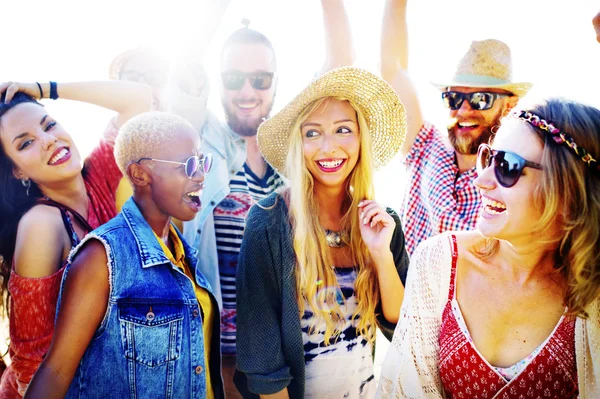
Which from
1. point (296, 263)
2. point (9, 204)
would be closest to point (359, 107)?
point (296, 263)

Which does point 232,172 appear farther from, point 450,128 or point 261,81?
point 450,128

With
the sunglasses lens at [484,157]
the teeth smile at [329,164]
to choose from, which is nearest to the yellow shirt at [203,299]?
the teeth smile at [329,164]

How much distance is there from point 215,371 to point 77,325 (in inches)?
33.1

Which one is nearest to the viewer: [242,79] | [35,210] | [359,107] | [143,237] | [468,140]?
[143,237]

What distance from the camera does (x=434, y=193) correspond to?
12.2 ft

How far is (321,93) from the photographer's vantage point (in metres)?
2.49

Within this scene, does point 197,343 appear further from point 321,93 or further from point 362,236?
point 321,93

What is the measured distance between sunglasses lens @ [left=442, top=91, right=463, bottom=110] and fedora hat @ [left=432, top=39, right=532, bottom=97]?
0.08 meters

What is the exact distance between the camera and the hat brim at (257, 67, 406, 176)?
8.16 feet

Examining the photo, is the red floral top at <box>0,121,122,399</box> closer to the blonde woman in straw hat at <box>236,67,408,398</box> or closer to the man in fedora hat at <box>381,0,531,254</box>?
the blonde woman in straw hat at <box>236,67,408,398</box>

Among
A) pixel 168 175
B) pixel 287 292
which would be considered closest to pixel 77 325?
pixel 168 175

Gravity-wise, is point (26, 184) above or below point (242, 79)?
below

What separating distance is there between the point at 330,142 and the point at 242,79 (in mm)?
1287

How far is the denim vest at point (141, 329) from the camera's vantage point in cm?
180
